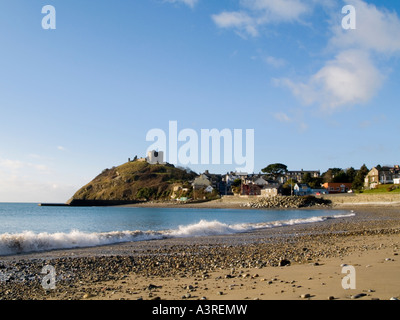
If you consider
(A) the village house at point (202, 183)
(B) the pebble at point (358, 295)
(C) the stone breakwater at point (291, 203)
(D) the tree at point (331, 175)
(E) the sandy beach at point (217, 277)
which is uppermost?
(D) the tree at point (331, 175)

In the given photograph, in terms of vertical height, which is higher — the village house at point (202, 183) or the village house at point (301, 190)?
the village house at point (202, 183)

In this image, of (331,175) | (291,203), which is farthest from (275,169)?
(291,203)

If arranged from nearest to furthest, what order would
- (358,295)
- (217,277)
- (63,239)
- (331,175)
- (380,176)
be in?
(358,295), (217,277), (63,239), (380,176), (331,175)

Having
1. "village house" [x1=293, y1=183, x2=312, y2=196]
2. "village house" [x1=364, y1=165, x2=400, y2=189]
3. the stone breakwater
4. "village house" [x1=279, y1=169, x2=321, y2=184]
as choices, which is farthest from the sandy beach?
"village house" [x1=279, y1=169, x2=321, y2=184]

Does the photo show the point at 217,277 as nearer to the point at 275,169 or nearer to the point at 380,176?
the point at 380,176

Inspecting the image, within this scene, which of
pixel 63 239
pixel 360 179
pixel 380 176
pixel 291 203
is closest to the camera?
pixel 63 239

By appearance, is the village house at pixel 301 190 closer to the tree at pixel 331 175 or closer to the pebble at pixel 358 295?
the tree at pixel 331 175

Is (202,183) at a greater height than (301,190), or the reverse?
(202,183)

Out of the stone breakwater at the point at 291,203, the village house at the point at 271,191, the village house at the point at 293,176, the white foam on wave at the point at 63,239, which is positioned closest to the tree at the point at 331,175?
the village house at the point at 293,176

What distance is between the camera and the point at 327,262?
11.9 meters
